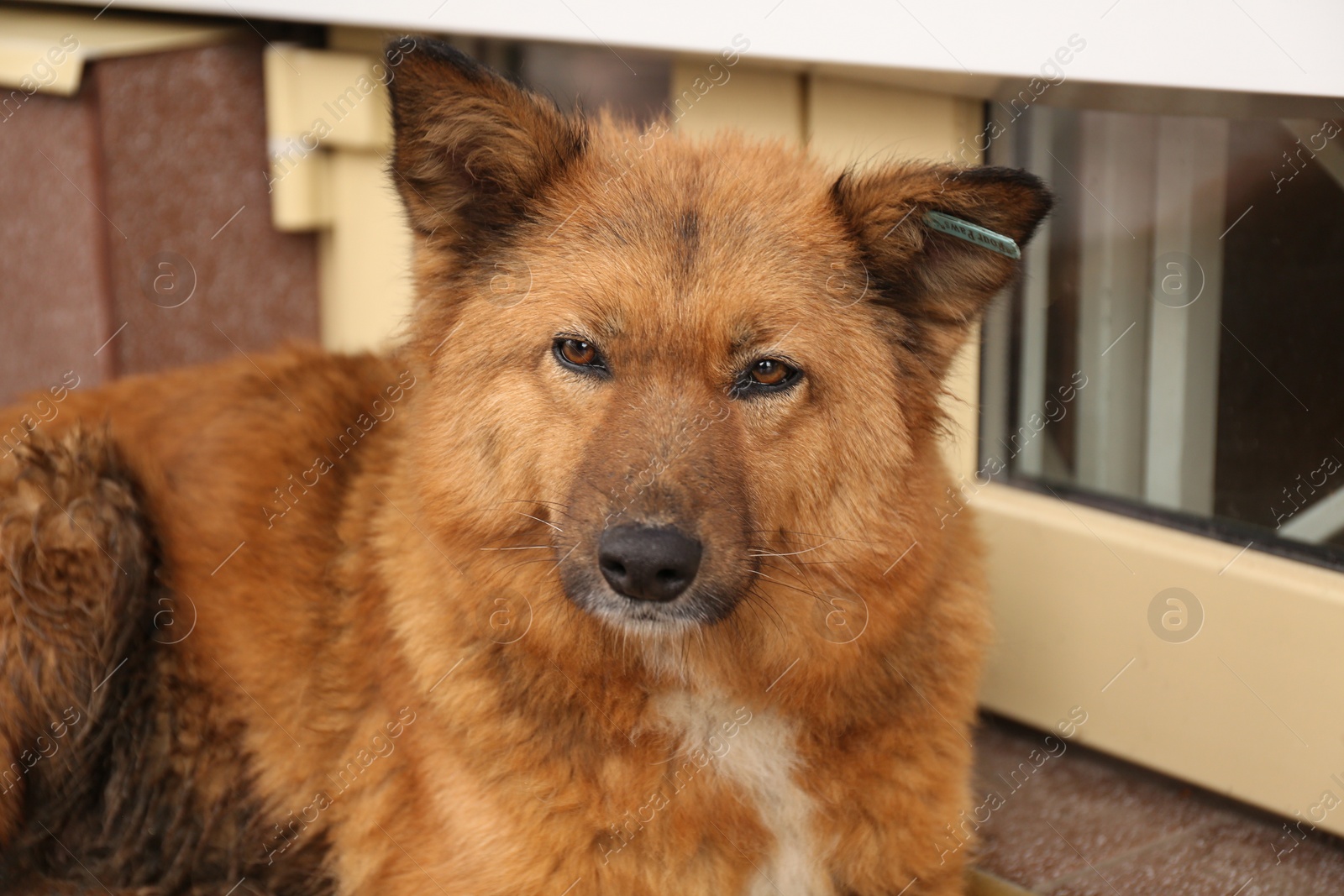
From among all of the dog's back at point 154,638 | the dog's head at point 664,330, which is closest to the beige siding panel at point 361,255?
the dog's back at point 154,638

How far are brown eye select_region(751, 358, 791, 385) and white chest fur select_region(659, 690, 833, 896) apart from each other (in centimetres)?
68

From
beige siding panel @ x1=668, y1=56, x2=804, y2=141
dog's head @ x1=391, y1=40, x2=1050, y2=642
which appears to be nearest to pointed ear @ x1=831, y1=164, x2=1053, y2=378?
dog's head @ x1=391, y1=40, x2=1050, y2=642

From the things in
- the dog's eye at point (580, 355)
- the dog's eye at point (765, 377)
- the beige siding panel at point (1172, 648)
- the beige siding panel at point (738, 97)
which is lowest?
the beige siding panel at point (1172, 648)

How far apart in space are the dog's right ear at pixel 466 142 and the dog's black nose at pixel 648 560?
831mm

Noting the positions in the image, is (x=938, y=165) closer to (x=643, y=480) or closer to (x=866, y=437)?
(x=866, y=437)

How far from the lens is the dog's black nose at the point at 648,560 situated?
7.46 feet

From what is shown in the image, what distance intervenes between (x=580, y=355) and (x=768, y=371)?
1.28ft

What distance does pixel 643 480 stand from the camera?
7.73 ft

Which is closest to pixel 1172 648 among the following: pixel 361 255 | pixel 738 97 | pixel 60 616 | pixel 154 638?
pixel 738 97

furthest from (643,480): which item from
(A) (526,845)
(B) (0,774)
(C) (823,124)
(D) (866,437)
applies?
(C) (823,124)

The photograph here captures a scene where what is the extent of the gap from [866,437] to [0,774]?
6.97 feet

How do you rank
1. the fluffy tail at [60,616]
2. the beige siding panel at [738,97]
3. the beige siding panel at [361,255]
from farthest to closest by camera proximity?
the beige siding panel at [361,255], the beige siding panel at [738,97], the fluffy tail at [60,616]

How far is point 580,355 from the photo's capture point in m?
2.58

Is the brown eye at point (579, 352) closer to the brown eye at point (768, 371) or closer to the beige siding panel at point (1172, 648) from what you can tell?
the brown eye at point (768, 371)
